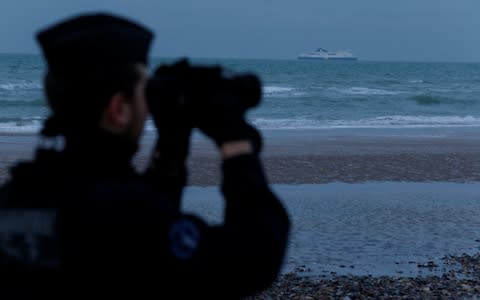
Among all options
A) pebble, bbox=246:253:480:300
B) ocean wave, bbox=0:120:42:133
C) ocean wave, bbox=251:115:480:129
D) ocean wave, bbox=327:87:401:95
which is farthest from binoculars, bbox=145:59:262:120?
ocean wave, bbox=327:87:401:95

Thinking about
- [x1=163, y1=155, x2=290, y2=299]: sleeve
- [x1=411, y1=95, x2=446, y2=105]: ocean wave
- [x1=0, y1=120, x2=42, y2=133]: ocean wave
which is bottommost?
[x1=0, y1=120, x2=42, y2=133]: ocean wave

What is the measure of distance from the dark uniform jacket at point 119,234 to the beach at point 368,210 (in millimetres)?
5448

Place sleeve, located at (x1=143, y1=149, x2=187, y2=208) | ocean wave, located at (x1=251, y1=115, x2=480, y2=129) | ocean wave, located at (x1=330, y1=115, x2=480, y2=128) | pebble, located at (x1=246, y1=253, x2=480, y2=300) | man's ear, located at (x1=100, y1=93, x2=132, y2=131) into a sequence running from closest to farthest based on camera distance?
1. man's ear, located at (x1=100, y1=93, x2=132, y2=131)
2. sleeve, located at (x1=143, y1=149, x2=187, y2=208)
3. pebble, located at (x1=246, y1=253, x2=480, y2=300)
4. ocean wave, located at (x1=251, y1=115, x2=480, y2=129)
5. ocean wave, located at (x1=330, y1=115, x2=480, y2=128)

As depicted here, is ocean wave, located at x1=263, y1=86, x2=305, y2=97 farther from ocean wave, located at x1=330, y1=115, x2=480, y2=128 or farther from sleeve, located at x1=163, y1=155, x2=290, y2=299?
sleeve, located at x1=163, y1=155, x2=290, y2=299

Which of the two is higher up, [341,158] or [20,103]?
[341,158]

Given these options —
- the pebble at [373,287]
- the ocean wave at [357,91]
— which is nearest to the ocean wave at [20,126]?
the pebble at [373,287]

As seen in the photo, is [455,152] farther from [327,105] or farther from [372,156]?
[327,105]

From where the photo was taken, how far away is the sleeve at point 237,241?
1.32m

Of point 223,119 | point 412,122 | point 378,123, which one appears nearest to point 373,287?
point 223,119

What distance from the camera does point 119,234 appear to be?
128cm

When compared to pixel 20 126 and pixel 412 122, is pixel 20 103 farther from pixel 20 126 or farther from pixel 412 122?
pixel 412 122

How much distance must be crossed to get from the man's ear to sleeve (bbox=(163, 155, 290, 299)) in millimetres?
198

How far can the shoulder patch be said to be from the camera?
129 cm

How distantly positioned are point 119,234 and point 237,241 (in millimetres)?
201
